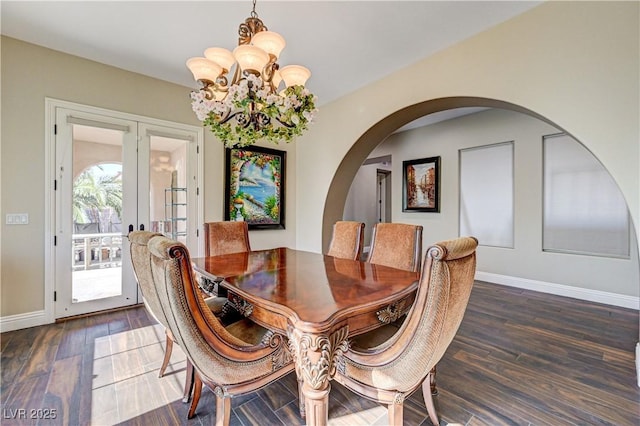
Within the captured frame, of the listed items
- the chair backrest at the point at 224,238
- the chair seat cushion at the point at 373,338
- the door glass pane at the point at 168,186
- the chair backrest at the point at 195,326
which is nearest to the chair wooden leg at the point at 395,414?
the chair seat cushion at the point at 373,338

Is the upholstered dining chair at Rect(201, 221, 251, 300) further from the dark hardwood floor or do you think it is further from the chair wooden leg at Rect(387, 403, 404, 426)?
the chair wooden leg at Rect(387, 403, 404, 426)

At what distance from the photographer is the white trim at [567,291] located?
340 centimetres

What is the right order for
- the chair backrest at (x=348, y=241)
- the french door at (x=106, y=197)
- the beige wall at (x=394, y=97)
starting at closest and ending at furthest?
the beige wall at (x=394, y=97)
the chair backrest at (x=348, y=241)
the french door at (x=106, y=197)

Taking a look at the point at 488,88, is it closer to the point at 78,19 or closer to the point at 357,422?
the point at 357,422

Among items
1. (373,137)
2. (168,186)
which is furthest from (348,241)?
(168,186)

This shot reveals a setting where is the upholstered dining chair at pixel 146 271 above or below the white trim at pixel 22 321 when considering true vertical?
above

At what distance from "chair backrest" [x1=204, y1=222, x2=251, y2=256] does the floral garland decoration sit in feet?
3.76

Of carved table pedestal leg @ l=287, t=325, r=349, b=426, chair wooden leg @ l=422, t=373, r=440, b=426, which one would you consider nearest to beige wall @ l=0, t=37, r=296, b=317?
carved table pedestal leg @ l=287, t=325, r=349, b=426

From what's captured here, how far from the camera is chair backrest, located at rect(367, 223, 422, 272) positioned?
2.25 m

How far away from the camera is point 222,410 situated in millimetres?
1305

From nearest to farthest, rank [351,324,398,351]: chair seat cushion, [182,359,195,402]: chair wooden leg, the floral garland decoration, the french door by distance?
[351,324,398,351]: chair seat cushion
[182,359,195,402]: chair wooden leg
the floral garland decoration
the french door

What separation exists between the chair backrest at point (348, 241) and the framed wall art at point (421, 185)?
10.3 feet

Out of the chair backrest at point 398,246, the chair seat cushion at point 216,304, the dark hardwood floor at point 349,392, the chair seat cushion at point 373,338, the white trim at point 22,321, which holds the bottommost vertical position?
the dark hardwood floor at point 349,392

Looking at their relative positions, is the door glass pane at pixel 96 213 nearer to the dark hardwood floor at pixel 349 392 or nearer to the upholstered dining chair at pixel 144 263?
the dark hardwood floor at pixel 349 392
